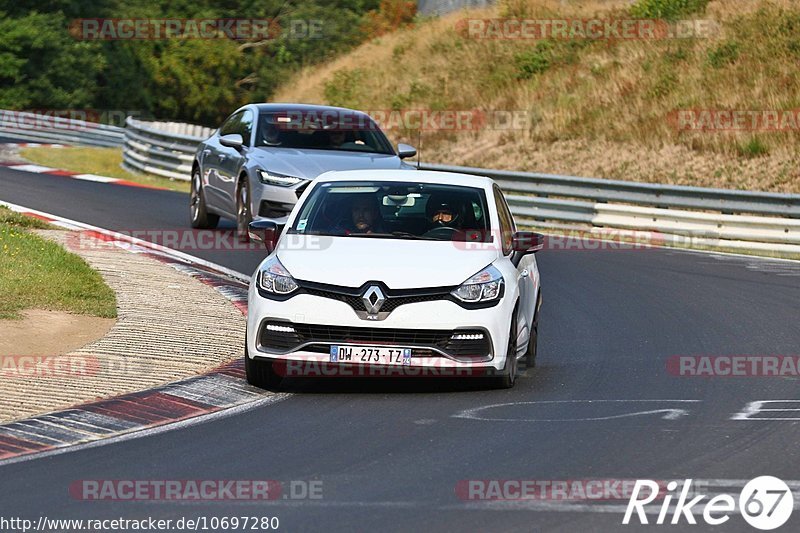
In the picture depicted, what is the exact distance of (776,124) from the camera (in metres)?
33.2

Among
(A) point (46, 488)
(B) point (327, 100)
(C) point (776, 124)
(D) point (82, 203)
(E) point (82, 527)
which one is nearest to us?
(E) point (82, 527)

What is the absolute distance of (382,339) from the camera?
10.5 metres

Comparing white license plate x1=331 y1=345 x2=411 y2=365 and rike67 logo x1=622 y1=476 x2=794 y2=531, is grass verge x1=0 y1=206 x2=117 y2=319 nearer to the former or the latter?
white license plate x1=331 y1=345 x2=411 y2=365

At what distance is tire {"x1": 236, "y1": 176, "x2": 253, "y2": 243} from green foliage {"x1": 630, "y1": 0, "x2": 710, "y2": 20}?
25057mm

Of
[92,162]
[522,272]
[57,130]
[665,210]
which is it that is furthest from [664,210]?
[57,130]

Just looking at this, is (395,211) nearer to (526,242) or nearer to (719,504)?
(526,242)

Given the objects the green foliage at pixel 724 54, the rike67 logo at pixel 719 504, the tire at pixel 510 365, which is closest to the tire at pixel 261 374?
the tire at pixel 510 365

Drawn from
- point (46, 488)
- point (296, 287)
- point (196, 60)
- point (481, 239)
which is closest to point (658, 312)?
point (481, 239)

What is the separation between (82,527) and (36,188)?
20027mm

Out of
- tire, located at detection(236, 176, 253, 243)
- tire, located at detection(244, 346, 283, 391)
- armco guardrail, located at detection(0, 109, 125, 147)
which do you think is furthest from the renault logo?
armco guardrail, located at detection(0, 109, 125, 147)

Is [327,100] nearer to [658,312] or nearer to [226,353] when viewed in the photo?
[658,312]

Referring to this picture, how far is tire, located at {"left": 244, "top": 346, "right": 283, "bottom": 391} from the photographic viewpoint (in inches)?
424

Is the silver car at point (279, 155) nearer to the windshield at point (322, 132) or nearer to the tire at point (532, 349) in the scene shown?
the windshield at point (322, 132)

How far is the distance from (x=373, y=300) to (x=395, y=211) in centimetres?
157
